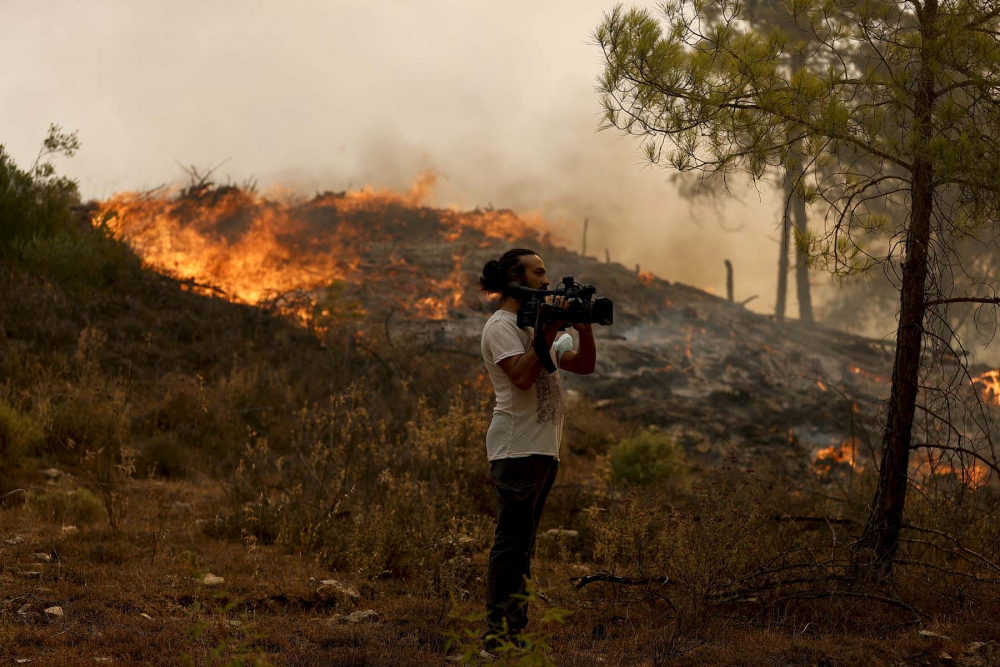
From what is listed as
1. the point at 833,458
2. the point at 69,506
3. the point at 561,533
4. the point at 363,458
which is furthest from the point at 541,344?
the point at 833,458

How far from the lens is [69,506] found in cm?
606

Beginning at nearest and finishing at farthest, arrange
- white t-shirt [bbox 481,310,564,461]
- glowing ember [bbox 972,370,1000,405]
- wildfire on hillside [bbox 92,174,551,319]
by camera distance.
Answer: white t-shirt [bbox 481,310,564,461] < glowing ember [bbox 972,370,1000,405] < wildfire on hillside [bbox 92,174,551,319]

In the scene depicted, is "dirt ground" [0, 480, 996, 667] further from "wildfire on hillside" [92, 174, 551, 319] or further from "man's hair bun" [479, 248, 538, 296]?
"wildfire on hillside" [92, 174, 551, 319]

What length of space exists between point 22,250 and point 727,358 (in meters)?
11.5

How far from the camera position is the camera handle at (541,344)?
3.46m

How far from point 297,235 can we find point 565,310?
13.7 meters

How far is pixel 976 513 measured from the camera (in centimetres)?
590

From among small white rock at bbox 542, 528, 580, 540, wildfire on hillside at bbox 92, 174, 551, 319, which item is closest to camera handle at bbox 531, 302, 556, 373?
small white rock at bbox 542, 528, 580, 540

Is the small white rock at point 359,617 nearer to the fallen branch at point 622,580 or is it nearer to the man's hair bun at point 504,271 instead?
the fallen branch at point 622,580

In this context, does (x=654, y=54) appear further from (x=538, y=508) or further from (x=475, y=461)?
(x=475, y=461)

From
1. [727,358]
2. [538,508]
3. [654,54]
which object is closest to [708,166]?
[654,54]

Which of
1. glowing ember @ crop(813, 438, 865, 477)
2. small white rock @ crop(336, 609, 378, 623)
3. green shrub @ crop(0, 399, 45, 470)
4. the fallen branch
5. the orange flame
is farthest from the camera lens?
the orange flame

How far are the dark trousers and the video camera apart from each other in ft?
1.58

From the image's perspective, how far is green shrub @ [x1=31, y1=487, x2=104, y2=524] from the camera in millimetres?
6000
